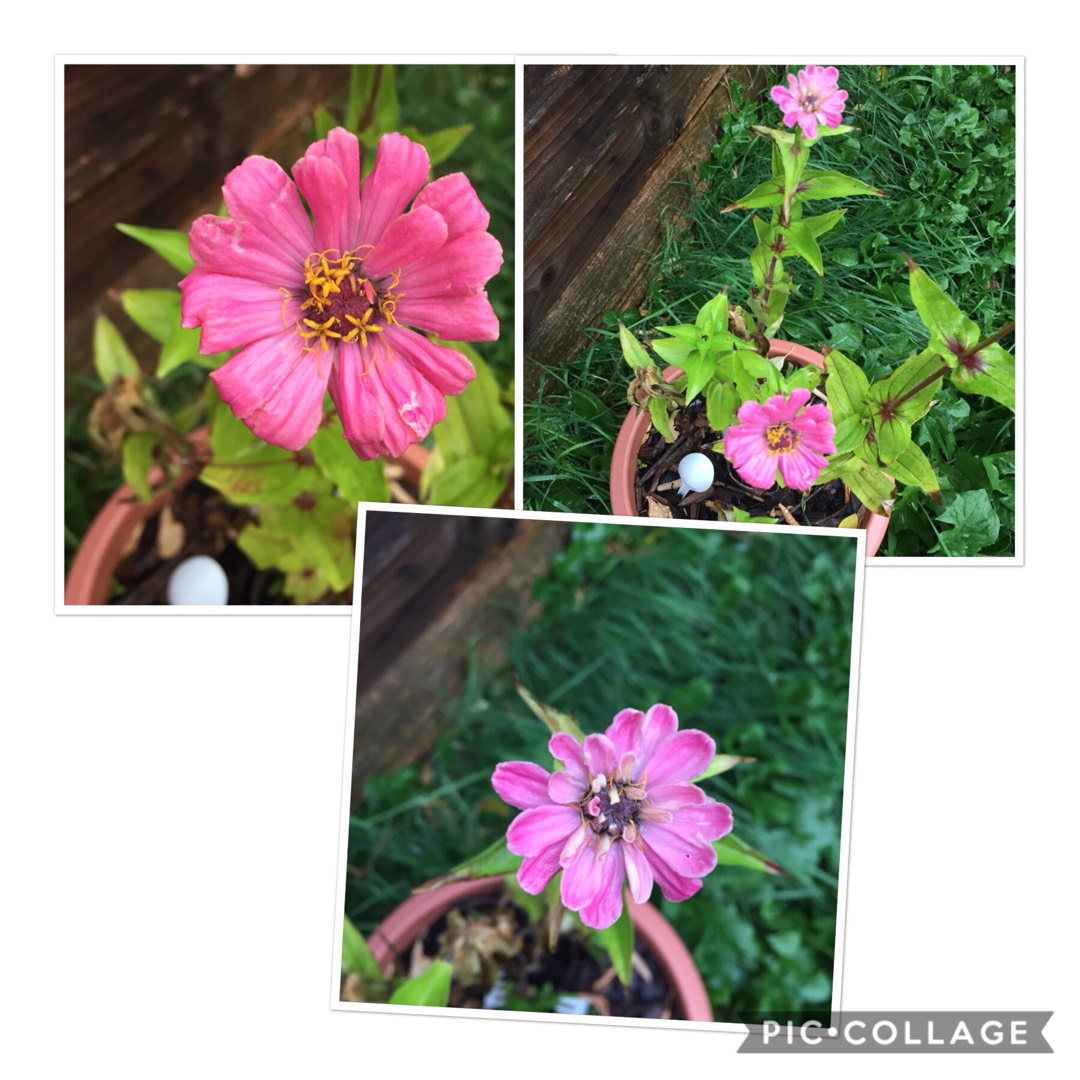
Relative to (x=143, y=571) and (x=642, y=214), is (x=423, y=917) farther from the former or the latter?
(x=642, y=214)

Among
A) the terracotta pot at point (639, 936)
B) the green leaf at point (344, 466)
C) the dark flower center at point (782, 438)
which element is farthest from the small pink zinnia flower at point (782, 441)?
the terracotta pot at point (639, 936)

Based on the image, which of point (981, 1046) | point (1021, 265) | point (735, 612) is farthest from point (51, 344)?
point (981, 1046)

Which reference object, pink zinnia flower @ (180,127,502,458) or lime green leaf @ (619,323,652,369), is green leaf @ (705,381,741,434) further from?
pink zinnia flower @ (180,127,502,458)

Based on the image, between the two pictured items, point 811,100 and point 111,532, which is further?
point 111,532

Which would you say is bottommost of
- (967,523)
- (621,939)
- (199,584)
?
(621,939)

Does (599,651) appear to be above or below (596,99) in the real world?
below

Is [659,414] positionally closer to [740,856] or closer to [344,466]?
[344,466]

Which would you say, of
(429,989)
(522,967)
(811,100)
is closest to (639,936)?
(522,967)
